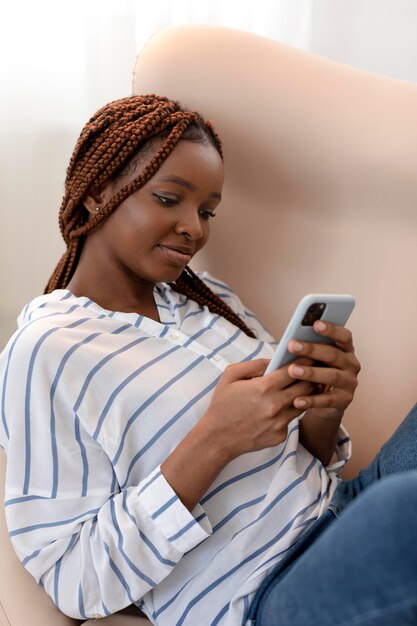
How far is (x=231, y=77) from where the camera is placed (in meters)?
1.09

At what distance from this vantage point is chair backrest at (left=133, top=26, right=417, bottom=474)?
109 cm

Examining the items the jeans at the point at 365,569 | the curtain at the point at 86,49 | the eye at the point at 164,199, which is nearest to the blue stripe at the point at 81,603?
the jeans at the point at 365,569

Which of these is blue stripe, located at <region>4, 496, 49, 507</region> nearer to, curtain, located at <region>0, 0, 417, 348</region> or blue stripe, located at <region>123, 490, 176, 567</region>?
blue stripe, located at <region>123, 490, 176, 567</region>

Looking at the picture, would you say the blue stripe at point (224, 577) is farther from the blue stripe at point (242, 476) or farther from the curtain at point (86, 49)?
the curtain at point (86, 49)

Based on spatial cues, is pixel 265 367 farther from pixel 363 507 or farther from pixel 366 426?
pixel 366 426

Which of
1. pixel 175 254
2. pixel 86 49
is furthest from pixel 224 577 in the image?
pixel 86 49

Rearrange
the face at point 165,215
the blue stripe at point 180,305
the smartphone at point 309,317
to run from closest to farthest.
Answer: the smartphone at point 309,317, the face at point 165,215, the blue stripe at point 180,305

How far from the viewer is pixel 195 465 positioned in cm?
76

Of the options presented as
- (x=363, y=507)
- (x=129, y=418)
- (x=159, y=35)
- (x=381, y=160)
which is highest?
(x=159, y=35)

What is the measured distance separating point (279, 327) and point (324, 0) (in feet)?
1.97

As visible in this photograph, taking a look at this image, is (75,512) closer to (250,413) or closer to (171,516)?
(171,516)

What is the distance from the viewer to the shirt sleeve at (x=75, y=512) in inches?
30.0

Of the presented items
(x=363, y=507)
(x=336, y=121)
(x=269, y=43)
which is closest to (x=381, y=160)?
(x=336, y=121)

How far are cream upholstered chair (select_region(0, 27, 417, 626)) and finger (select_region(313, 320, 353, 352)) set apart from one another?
304 mm
